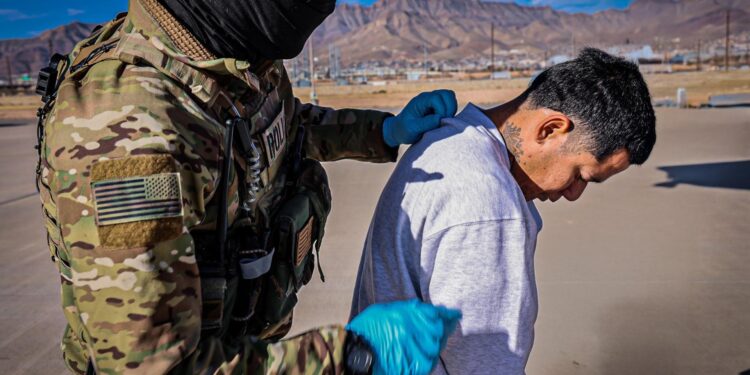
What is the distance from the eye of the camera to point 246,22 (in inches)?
58.7

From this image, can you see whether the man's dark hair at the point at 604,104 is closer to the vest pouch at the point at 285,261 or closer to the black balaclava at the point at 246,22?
the black balaclava at the point at 246,22

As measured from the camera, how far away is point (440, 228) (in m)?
1.45

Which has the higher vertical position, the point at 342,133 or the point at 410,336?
the point at 342,133

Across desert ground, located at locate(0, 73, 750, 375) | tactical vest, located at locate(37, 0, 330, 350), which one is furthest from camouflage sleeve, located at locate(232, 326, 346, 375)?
desert ground, located at locate(0, 73, 750, 375)

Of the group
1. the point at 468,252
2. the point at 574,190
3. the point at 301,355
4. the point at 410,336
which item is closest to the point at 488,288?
the point at 468,252

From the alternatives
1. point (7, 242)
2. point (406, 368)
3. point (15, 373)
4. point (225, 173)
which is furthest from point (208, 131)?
point (7, 242)

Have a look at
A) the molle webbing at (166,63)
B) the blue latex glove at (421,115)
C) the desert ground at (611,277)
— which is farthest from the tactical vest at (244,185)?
the desert ground at (611,277)

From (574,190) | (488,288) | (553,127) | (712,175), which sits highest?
(553,127)

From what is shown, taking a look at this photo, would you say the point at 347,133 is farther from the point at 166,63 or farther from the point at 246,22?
the point at 166,63

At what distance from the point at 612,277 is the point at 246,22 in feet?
11.7

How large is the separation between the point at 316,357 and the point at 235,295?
0.49m

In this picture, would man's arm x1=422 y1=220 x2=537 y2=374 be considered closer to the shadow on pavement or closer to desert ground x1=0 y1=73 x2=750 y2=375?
desert ground x1=0 y1=73 x2=750 y2=375

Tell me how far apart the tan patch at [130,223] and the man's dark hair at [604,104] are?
1086 mm

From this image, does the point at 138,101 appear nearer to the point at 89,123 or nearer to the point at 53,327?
the point at 89,123
